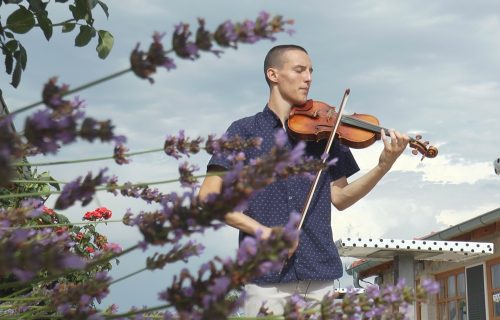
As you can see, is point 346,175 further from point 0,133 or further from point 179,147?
point 0,133

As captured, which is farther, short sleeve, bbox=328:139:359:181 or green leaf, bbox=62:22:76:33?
short sleeve, bbox=328:139:359:181

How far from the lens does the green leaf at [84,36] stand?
2953mm

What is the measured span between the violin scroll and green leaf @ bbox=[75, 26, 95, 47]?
A: 1980mm

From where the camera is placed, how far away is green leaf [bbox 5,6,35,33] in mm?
2713

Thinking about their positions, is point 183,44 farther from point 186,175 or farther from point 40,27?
point 40,27

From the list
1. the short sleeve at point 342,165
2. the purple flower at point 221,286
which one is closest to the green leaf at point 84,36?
the short sleeve at point 342,165

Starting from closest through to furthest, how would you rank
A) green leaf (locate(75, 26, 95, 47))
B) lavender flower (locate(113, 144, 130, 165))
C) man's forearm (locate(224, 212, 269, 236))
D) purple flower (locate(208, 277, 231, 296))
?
purple flower (locate(208, 277, 231, 296)) < lavender flower (locate(113, 144, 130, 165)) < man's forearm (locate(224, 212, 269, 236)) < green leaf (locate(75, 26, 95, 47))

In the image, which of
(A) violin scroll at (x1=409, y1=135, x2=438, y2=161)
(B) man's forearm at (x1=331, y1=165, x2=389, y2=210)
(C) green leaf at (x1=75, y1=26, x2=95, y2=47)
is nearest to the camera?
(C) green leaf at (x1=75, y1=26, x2=95, y2=47)

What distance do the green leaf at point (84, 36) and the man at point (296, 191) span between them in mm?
697

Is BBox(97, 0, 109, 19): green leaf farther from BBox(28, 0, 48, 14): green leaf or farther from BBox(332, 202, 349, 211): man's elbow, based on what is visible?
BBox(332, 202, 349, 211): man's elbow

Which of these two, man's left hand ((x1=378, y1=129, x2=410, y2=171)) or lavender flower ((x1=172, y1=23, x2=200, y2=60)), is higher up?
man's left hand ((x1=378, y1=129, x2=410, y2=171))

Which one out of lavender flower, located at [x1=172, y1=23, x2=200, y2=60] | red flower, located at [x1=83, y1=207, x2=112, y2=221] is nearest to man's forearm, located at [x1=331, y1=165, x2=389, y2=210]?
lavender flower, located at [x1=172, y1=23, x2=200, y2=60]

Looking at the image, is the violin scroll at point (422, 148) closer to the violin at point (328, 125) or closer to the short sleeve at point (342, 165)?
the violin at point (328, 125)

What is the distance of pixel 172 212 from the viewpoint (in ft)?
3.53
